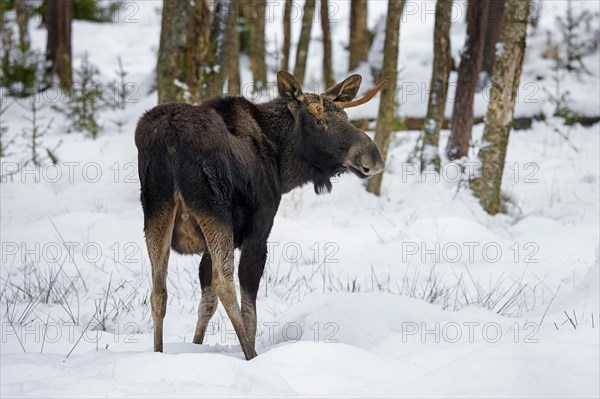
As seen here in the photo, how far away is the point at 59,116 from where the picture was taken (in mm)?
18141

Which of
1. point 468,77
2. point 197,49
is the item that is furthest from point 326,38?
point 197,49

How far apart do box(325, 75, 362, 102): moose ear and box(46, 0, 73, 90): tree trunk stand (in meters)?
15.7

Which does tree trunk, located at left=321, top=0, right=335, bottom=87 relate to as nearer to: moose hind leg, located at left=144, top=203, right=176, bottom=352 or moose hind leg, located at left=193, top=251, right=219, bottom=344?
moose hind leg, located at left=193, top=251, right=219, bottom=344

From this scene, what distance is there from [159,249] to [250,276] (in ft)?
2.36

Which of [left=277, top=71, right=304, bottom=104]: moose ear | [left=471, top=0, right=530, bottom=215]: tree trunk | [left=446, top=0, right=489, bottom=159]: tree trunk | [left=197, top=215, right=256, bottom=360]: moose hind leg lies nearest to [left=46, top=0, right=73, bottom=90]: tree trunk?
[left=446, top=0, right=489, bottom=159]: tree trunk

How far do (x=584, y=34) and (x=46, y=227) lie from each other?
680 inches

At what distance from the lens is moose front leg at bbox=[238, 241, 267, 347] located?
4688 millimetres

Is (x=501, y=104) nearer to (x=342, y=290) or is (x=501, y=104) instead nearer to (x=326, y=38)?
(x=342, y=290)

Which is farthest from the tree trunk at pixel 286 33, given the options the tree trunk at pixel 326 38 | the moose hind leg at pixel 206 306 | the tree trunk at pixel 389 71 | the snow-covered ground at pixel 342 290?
the moose hind leg at pixel 206 306

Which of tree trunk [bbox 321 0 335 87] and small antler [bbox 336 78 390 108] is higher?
small antler [bbox 336 78 390 108]

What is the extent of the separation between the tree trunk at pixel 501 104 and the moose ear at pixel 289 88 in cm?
519

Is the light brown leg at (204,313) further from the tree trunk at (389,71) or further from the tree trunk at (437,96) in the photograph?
the tree trunk at (437,96)

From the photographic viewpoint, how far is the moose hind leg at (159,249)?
168 inches

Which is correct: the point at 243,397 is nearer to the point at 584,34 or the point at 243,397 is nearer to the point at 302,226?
the point at 302,226
